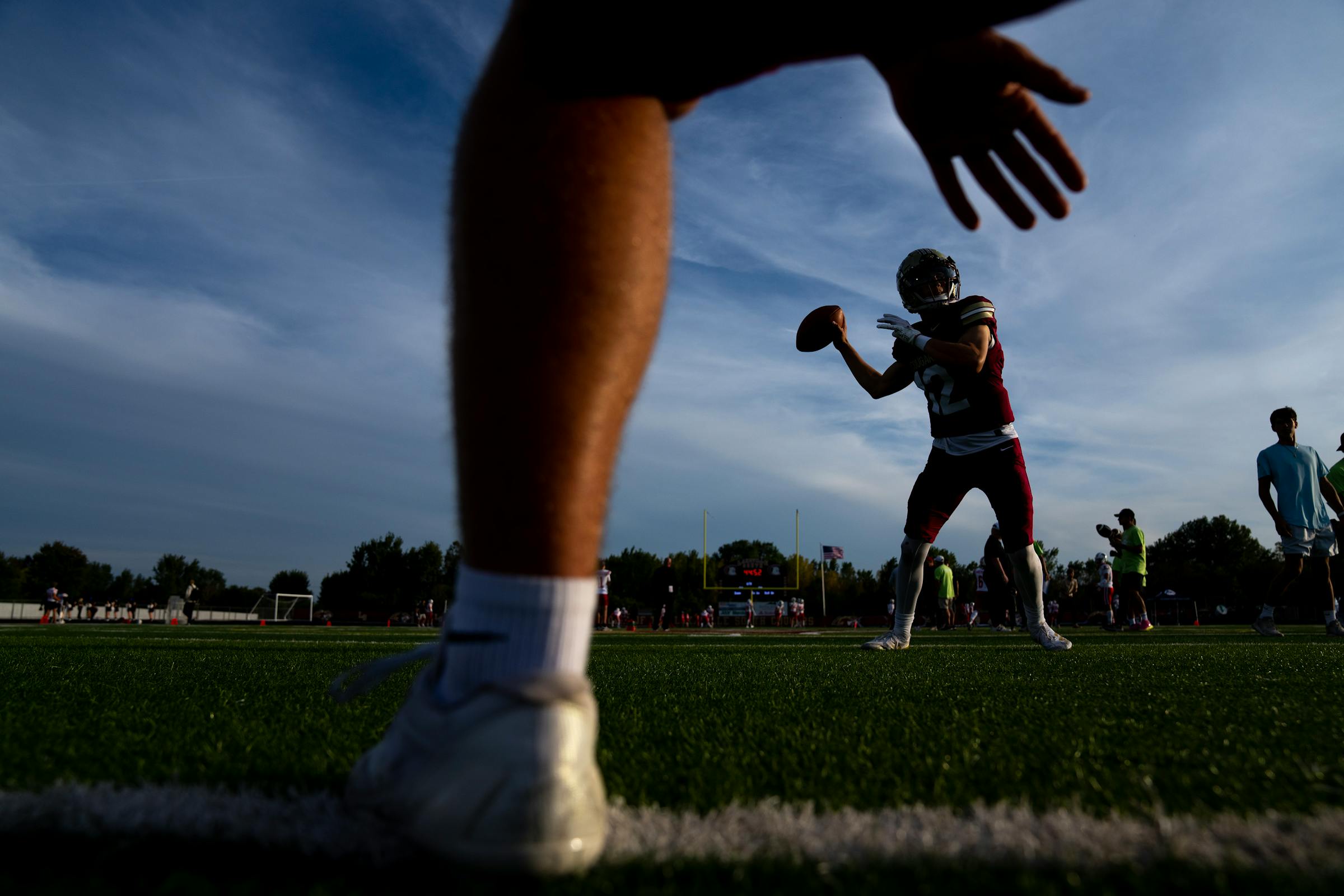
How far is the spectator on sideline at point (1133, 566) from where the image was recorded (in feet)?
42.5

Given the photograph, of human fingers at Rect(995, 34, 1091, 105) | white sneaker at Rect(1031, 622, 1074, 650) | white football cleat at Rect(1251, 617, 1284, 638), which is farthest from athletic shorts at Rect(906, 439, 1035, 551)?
white football cleat at Rect(1251, 617, 1284, 638)

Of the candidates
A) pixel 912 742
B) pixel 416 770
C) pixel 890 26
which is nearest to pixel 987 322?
pixel 912 742

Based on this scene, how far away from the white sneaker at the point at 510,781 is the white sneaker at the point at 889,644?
15.3 ft

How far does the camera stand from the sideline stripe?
817 millimetres

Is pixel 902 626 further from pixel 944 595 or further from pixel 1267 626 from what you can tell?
pixel 944 595

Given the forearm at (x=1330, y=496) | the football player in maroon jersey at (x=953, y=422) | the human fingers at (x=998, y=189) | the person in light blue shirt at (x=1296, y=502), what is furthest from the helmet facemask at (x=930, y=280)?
the forearm at (x=1330, y=496)

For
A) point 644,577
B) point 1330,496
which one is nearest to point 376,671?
point 1330,496

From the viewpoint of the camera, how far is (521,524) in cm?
82

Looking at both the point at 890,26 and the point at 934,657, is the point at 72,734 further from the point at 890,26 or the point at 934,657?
the point at 934,657

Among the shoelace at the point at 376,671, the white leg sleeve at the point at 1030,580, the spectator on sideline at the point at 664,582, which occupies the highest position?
the spectator on sideline at the point at 664,582

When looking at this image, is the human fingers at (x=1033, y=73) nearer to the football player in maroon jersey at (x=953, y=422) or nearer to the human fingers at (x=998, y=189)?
the human fingers at (x=998, y=189)

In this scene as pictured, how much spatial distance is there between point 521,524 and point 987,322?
16.5 ft

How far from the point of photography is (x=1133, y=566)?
13.2 m

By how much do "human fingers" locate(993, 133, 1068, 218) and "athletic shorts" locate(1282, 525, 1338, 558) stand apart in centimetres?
878
